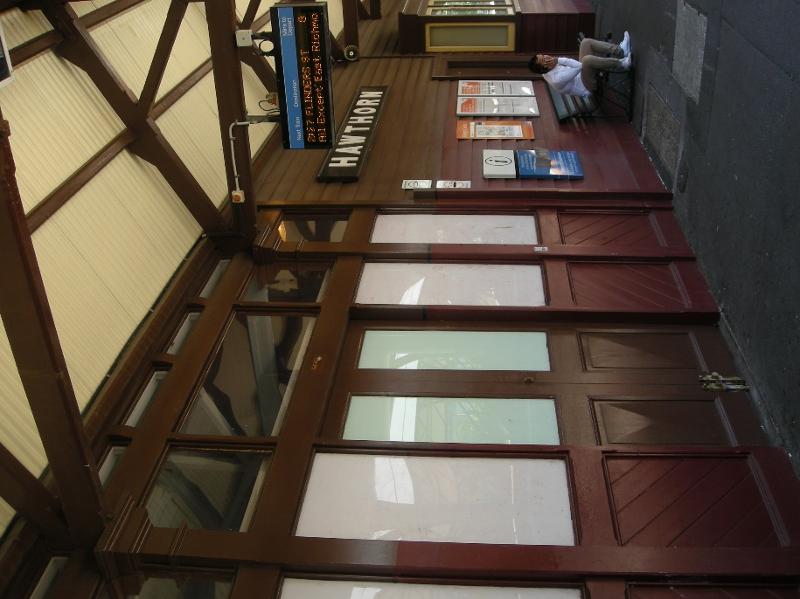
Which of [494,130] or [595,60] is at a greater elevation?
[595,60]

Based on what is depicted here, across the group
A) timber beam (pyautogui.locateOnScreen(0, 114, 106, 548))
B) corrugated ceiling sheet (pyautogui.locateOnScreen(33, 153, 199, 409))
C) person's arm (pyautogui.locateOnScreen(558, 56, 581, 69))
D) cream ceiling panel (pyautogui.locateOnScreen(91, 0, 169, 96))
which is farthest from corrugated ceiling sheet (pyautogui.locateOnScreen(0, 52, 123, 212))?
person's arm (pyautogui.locateOnScreen(558, 56, 581, 69))

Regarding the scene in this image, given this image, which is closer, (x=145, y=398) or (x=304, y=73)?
(x=145, y=398)

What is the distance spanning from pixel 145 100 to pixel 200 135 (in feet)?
4.20

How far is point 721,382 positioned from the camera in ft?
18.4

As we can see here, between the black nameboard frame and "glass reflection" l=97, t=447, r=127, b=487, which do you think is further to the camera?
the black nameboard frame

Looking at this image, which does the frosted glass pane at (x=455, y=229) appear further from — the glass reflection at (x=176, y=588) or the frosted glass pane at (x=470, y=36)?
the frosted glass pane at (x=470, y=36)

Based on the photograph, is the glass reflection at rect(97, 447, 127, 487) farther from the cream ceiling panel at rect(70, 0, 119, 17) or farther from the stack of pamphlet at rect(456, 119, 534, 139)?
the stack of pamphlet at rect(456, 119, 534, 139)

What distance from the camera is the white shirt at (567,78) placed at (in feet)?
32.1

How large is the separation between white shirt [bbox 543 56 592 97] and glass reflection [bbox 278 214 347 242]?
→ 12.4 feet

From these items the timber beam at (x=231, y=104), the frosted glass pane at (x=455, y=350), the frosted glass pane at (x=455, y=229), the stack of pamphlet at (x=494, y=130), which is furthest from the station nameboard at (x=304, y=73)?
the stack of pamphlet at (x=494, y=130)

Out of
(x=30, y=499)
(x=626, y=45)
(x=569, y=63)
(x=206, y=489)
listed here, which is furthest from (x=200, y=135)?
(x=626, y=45)

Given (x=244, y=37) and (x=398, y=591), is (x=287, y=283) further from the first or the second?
(x=398, y=591)

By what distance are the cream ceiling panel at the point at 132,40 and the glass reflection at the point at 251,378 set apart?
2337mm

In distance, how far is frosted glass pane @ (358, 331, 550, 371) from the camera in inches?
232
